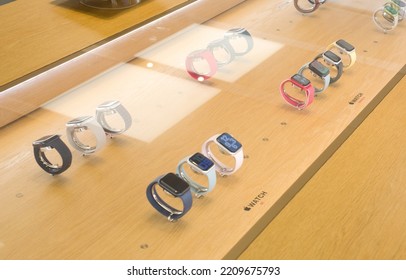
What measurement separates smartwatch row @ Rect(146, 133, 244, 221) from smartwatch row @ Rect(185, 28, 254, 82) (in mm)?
521

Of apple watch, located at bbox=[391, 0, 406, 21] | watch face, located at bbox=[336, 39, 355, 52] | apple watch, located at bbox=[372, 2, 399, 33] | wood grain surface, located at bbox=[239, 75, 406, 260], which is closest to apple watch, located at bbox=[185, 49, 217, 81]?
watch face, located at bbox=[336, 39, 355, 52]

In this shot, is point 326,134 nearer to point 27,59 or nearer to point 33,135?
point 33,135

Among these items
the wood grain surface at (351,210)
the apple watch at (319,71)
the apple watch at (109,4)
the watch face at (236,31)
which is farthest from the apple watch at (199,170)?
the apple watch at (109,4)

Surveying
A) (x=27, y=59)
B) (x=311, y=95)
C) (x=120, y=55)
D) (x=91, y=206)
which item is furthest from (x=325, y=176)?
(x=27, y=59)

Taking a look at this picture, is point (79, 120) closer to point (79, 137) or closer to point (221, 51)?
point (79, 137)

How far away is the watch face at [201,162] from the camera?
174 centimetres

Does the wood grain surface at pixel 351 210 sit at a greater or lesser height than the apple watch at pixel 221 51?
lesser

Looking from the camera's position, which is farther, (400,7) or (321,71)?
(400,7)

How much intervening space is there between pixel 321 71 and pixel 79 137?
84cm

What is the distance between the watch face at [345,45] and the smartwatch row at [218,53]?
0.33 metres

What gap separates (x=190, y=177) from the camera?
1835 millimetres

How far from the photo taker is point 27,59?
239cm

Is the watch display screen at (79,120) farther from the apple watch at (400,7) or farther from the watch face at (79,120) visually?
the apple watch at (400,7)

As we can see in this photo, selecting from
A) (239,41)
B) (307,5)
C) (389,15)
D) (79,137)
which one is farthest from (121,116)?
(389,15)
